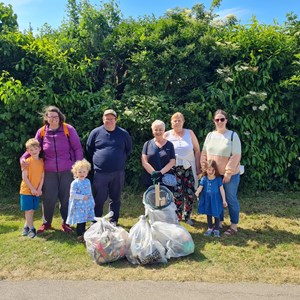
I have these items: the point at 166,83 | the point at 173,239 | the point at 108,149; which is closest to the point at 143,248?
the point at 173,239

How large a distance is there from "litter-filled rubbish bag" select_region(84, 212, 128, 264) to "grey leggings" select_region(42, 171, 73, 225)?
3.63ft

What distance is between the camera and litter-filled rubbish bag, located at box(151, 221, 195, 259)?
4.25 meters

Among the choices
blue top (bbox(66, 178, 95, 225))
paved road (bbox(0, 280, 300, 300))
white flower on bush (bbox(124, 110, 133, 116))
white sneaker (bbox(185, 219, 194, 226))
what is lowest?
paved road (bbox(0, 280, 300, 300))

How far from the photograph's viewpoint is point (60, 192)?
5.16m

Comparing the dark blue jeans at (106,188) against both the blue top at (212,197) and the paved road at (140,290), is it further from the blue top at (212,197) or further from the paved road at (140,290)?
the paved road at (140,290)

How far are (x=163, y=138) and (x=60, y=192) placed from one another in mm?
1720

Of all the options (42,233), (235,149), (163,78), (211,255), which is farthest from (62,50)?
(211,255)

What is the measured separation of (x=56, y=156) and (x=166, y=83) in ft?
10.6

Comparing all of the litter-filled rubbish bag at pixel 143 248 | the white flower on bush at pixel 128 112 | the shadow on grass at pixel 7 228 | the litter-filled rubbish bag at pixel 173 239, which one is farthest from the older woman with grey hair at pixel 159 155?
the shadow on grass at pixel 7 228

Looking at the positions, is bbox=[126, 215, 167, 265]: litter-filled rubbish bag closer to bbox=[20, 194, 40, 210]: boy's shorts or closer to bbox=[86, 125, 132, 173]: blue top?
bbox=[86, 125, 132, 173]: blue top

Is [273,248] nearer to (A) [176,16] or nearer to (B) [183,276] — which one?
(B) [183,276]

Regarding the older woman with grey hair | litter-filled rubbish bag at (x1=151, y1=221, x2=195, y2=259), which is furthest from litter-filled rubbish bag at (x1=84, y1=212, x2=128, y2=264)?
the older woman with grey hair

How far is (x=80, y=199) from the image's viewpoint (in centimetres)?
468

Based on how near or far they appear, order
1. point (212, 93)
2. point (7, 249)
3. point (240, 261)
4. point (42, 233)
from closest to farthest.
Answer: point (240, 261) < point (7, 249) < point (42, 233) < point (212, 93)
